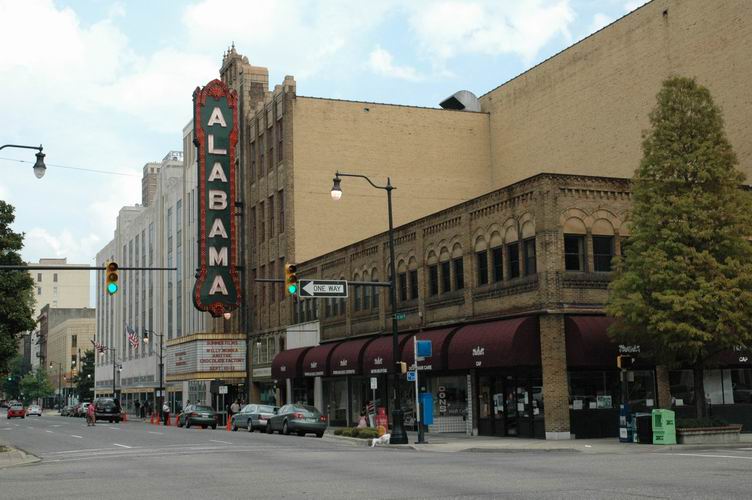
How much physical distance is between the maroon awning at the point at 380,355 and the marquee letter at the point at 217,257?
12.8 metres

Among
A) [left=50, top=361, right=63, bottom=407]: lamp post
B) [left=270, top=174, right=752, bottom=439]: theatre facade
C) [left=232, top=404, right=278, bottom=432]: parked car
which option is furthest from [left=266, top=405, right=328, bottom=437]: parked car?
[left=50, top=361, right=63, bottom=407]: lamp post

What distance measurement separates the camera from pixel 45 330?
184750 millimetres

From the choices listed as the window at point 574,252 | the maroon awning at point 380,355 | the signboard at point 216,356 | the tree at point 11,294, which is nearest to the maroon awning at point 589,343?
the window at point 574,252

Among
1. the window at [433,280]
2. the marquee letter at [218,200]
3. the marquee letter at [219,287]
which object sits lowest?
the window at [433,280]

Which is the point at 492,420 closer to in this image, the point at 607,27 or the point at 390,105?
the point at 607,27

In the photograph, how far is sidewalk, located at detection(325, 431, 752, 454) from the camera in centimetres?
2683

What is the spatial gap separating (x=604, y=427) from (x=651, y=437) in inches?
195

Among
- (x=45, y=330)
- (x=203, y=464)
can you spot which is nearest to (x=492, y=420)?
(x=203, y=464)

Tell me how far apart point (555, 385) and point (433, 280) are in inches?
412

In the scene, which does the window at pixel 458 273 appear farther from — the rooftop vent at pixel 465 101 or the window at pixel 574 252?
the rooftop vent at pixel 465 101

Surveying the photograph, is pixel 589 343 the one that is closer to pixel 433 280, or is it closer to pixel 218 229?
pixel 433 280

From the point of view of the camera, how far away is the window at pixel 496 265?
36.3 metres

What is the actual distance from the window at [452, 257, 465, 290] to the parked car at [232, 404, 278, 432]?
1242cm

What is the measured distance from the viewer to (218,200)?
55.1 metres
